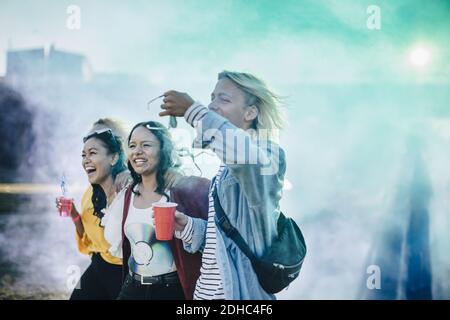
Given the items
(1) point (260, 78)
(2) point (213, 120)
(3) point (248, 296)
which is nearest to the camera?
(2) point (213, 120)

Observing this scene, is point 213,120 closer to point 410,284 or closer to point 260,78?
point 260,78

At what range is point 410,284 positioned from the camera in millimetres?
2812

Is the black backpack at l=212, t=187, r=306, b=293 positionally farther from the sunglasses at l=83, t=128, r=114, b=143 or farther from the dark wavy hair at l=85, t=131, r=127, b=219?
the sunglasses at l=83, t=128, r=114, b=143

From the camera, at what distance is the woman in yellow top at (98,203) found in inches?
104

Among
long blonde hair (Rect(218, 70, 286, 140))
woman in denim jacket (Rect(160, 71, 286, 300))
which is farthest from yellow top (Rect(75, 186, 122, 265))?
long blonde hair (Rect(218, 70, 286, 140))

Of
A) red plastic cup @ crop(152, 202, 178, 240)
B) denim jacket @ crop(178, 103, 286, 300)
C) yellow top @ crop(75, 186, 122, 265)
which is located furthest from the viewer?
yellow top @ crop(75, 186, 122, 265)

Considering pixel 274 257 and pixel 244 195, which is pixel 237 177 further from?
pixel 274 257

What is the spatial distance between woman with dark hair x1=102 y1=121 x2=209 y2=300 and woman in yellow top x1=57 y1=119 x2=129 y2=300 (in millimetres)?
61

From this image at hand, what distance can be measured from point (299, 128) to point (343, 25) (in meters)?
0.62

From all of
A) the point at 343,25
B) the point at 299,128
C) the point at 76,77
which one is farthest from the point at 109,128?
the point at 343,25

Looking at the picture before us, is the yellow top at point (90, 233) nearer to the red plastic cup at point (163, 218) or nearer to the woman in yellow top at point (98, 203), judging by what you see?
the woman in yellow top at point (98, 203)

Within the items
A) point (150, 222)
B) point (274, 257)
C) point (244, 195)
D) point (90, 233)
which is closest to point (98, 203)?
point (90, 233)

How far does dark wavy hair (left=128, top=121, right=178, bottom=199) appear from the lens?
2.58m

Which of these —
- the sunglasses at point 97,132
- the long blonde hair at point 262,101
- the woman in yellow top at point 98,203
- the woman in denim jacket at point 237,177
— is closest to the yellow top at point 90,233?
the woman in yellow top at point 98,203
